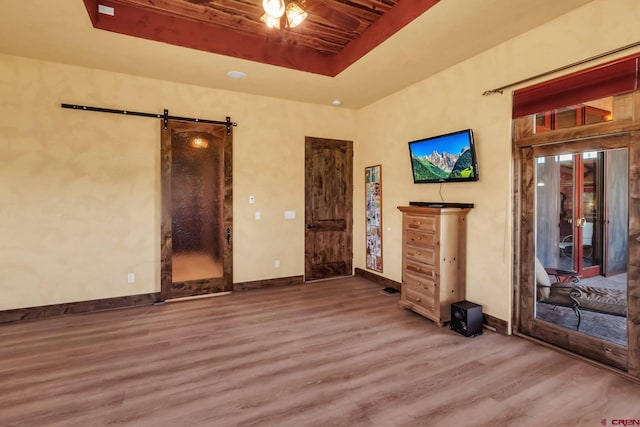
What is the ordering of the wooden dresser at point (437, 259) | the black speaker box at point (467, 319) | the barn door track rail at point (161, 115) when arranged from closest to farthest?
the black speaker box at point (467, 319)
the wooden dresser at point (437, 259)
the barn door track rail at point (161, 115)

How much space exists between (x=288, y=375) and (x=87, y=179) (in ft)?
11.8

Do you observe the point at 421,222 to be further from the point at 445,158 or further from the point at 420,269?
the point at 445,158

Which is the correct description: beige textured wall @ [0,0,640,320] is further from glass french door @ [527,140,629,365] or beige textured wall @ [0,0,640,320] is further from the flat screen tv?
glass french door @ [527,140,629,365]

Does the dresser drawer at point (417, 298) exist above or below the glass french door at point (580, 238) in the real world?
below

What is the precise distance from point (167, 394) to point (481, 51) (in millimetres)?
4540

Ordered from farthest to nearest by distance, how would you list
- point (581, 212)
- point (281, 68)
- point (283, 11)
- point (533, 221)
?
point (281, 68), point (533, 221), point (581, 212), point (283, 11)

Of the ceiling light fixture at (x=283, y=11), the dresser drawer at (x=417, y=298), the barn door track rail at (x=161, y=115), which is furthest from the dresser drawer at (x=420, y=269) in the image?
the barn door track rail at (x=161, y=115)

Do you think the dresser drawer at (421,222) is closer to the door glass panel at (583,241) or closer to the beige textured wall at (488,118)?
the beige textured wall at (488,118)

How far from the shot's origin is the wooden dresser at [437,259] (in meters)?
3.69

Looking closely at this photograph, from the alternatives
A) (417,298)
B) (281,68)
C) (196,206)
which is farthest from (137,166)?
(417,298)

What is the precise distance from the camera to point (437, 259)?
3.70m

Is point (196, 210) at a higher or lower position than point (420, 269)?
higher

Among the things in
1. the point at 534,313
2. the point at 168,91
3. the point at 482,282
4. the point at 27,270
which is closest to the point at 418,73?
the point at 482,282

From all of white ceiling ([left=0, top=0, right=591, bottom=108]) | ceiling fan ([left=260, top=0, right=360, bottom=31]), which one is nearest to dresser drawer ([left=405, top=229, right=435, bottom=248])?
white ceiling ([left=0, top=0, right=591, bottom=108])
